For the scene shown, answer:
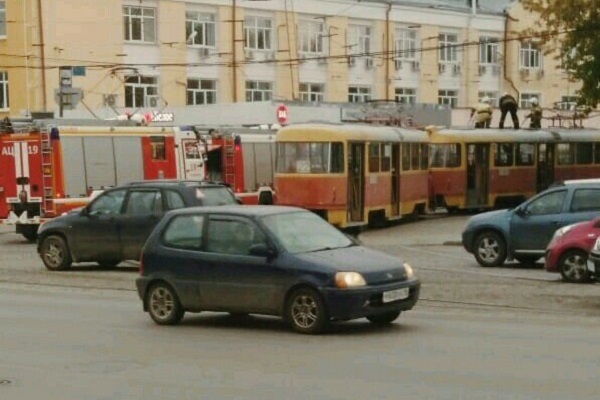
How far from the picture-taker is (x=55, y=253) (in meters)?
25.9

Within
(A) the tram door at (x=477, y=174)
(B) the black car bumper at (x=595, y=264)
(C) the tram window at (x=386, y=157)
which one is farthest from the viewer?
(A) the tram door at (x=477, y=174)

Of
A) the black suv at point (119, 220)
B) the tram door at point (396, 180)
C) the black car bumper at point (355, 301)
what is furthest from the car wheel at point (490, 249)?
the tram door at point (396, 180)

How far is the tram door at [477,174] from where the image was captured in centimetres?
4438

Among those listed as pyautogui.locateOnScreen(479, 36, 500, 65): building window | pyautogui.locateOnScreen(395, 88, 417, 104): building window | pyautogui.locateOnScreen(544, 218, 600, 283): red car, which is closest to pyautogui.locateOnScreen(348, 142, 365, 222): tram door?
pyautogui.locateOnScreen(544, 218, 600, 283): red car

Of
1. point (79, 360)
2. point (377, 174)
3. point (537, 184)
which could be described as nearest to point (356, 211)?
point (377, 174)

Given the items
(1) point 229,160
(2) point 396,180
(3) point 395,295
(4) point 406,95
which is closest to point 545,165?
(2) point 396,180

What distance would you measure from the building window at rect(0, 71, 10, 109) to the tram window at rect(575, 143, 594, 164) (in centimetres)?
2484

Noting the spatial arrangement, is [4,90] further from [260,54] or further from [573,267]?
[573,267]

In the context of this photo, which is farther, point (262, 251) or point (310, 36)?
point (310, 36)

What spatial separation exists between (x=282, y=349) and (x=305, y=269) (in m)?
1.34

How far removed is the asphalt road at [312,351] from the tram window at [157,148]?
14.0 metres

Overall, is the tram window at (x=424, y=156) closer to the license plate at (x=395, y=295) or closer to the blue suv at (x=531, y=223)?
the blue suv at (x=531, y=223)

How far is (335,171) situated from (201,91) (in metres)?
28.7

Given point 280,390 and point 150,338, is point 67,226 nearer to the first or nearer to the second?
point 150,338
